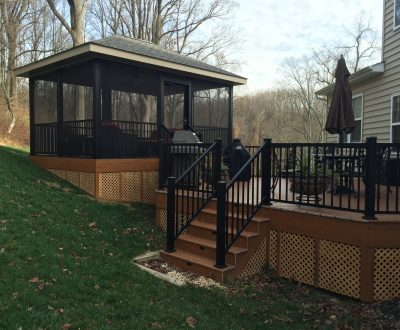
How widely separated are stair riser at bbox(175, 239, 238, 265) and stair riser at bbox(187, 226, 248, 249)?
24 cm

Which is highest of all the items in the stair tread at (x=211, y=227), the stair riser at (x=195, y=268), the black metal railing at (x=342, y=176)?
the black metal railing at (x=342, y=176)

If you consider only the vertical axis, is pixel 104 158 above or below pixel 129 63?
below

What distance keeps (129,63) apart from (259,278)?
5.64 meters

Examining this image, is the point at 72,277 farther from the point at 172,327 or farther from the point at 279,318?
the point at 279,318

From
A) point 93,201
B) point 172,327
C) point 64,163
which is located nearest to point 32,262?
point 172,327

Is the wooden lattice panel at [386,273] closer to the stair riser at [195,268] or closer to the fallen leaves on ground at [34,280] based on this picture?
the stair riser at [195,268]

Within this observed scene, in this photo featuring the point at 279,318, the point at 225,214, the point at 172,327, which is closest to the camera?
the point at 172,327

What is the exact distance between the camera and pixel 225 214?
4.87m

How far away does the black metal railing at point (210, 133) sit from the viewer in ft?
34.8

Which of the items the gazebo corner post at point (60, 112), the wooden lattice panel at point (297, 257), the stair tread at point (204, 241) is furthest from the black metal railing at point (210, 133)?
the wooden lattice panel at point (297, 257)

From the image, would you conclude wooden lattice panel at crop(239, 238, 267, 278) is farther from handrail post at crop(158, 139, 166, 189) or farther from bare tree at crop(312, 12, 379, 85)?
bare tree at crop(312, 12, 379, 85)

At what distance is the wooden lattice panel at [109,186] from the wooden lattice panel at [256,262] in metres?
3.97

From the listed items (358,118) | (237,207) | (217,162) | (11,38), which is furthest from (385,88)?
(11,38)

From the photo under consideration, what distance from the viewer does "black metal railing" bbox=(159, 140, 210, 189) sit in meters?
6.62
